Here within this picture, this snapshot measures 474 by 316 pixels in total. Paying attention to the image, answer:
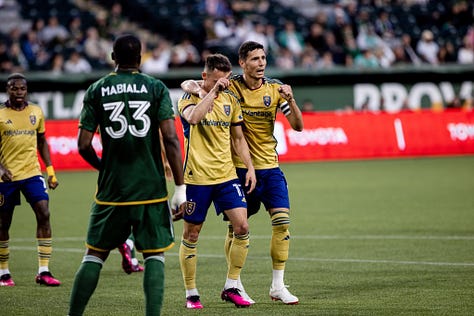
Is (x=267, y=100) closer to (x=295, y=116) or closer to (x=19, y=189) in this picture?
(x=295, y=116)

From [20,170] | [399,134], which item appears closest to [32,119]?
[20,170]

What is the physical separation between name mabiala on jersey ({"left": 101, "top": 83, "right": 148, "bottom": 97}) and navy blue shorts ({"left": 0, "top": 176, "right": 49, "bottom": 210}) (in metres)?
3.91

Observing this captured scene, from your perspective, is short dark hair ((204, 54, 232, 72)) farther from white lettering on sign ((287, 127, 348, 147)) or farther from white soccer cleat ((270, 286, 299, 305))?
white lettering on sign ((287, 127, 348, 147))

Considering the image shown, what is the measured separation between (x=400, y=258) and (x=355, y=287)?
201 centimetres

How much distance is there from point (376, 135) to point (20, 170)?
676 inches

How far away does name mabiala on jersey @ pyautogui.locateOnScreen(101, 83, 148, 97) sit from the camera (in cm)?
680

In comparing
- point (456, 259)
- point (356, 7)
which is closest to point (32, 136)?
point (456, 259)

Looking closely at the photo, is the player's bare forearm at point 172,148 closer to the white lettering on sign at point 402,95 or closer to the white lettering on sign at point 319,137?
the white lettering on sign at point 319,137

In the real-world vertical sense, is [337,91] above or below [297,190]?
above

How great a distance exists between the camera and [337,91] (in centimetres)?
2911

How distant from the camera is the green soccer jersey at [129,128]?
268 inches

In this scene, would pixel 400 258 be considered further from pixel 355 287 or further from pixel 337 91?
pixel 337 91

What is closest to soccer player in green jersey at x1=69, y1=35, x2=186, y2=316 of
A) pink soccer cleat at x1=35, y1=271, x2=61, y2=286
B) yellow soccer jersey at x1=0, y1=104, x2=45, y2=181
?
pink soccer cleat at x1=35, y1=271, x2=61, y2=286

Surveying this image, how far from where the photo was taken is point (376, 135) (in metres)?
26.4
